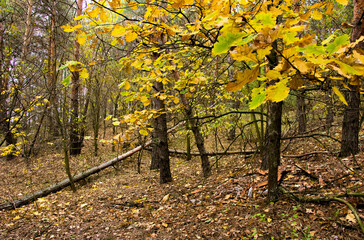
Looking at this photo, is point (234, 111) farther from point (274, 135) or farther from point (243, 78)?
point (243, 78)

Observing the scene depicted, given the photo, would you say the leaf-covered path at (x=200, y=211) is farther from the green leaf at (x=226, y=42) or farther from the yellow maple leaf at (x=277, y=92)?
the green leaf at (x=226, y=42)

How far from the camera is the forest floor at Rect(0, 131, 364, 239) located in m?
2.36

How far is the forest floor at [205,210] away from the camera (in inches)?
92.8

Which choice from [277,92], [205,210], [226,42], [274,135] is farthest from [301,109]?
[226,42]

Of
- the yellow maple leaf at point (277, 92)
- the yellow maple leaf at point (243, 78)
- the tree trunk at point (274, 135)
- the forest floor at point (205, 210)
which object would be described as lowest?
the forest floor at point (205, 210)

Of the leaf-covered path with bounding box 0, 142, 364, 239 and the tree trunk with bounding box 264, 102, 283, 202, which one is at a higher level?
the tree trunk with bounding box 264, 102, 283, 202

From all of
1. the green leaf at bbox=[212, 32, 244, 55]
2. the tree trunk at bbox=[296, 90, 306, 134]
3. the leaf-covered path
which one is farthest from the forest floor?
the green leaf at bbox=[212, 32, 244, 55]

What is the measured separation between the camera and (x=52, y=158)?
10133mm

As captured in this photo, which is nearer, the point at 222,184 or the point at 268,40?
the point at 268,40

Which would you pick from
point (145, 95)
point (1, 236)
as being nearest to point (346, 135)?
point (145, 95)

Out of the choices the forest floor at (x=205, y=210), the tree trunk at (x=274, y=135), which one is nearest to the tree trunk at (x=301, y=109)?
the tree trunk at (x=274, y=135)

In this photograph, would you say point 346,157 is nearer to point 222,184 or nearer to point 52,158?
point 222,184

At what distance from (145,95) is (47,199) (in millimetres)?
5308

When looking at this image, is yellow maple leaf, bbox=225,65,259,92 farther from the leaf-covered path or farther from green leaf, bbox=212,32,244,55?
the leaf-covered path
